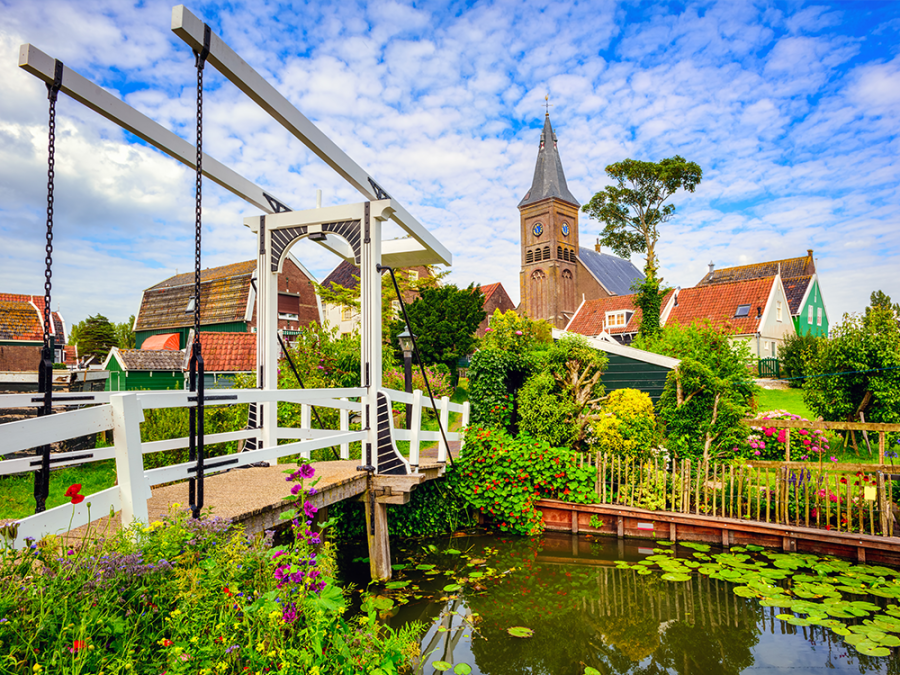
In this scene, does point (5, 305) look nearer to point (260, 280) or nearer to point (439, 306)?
point (439, 306)

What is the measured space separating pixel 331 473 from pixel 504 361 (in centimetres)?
522

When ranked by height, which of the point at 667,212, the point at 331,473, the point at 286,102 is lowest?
the point at 331,473

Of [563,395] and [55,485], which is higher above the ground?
[563,395]

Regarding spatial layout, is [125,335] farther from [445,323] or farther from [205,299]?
[445,323]

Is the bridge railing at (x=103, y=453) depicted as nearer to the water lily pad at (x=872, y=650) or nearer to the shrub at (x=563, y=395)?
the water lily pad at (x=872, y=650)

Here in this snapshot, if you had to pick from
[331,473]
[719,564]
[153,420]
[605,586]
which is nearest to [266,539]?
[331,473]

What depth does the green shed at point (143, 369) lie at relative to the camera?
17.8 meters

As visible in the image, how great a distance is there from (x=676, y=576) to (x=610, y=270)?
4606cm

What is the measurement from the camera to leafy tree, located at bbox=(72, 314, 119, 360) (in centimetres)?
4244

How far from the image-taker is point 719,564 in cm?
748

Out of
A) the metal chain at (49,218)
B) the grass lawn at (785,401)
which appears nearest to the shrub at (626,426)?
the metal chain at (49,218)

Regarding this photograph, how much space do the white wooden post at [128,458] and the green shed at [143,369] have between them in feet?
50.4

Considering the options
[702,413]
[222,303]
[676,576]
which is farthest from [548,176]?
[676,576]

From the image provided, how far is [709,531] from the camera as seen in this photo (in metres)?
8.51
